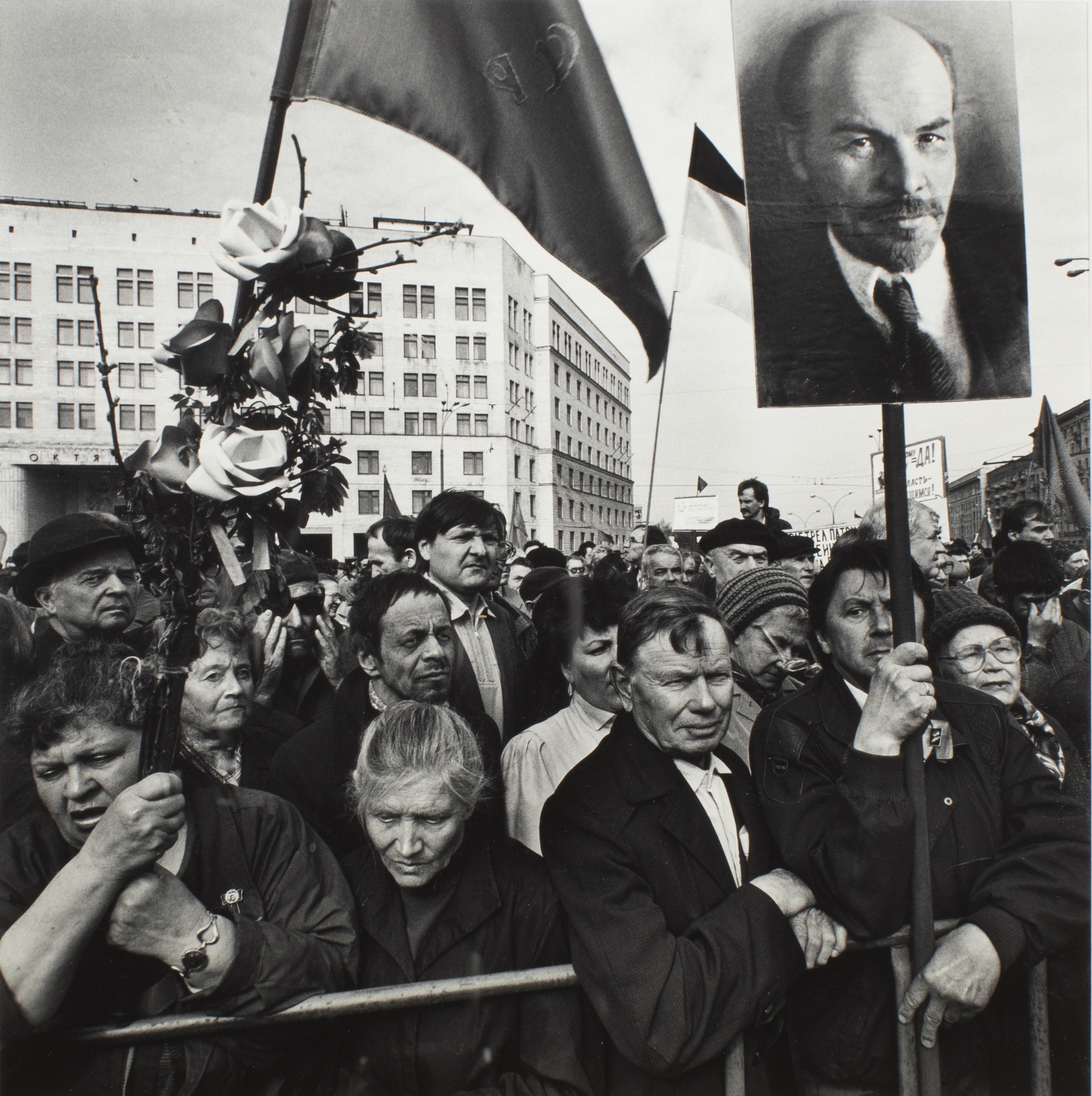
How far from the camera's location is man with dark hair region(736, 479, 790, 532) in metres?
5.12

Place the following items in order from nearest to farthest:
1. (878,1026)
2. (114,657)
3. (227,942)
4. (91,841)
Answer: (91,841) < (227,942) < (114,657) < (878,1026)

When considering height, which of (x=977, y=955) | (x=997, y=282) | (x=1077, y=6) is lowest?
(x=977, y=955)

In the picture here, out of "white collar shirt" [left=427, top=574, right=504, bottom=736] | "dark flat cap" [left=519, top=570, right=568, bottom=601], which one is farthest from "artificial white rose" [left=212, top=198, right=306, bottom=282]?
"dark flat cap" [left=519, top=570, right=568, bottom=601]

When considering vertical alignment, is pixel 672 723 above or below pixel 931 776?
above

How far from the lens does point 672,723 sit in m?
1.88

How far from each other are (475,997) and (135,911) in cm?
65

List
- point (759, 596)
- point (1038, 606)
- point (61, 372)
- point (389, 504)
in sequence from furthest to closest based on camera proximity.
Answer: point (389, 504) → point (1038, 606) → point (759, 596) → point (61, 372)

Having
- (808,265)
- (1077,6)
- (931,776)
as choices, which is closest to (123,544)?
(808,265)

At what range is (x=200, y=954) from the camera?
1.54 metres

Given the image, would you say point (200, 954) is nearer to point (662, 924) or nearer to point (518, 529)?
point (662, 924)

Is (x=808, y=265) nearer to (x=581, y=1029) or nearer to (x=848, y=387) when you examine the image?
(x=848, y=387)

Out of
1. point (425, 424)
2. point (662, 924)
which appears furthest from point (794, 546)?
point (662, 924)

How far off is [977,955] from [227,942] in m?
1.45

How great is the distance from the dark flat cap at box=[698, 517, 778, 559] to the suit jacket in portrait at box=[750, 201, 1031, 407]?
252cm
